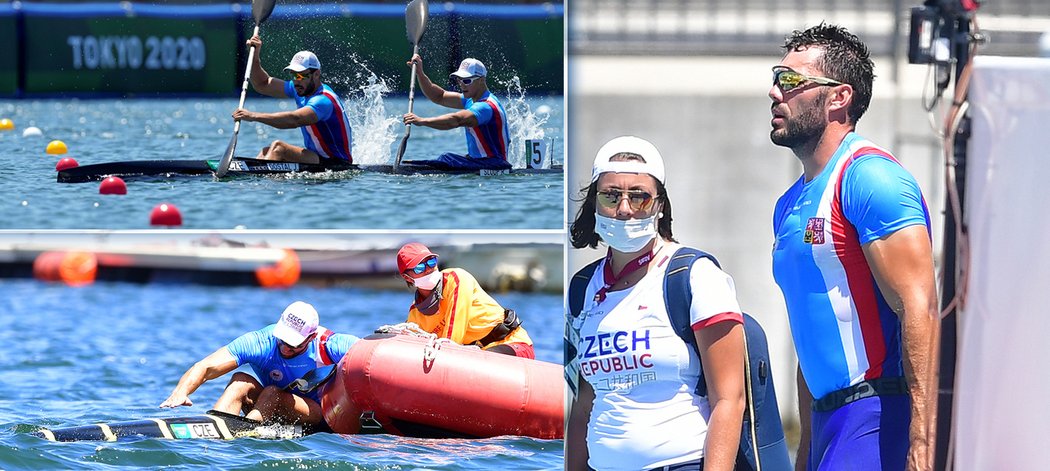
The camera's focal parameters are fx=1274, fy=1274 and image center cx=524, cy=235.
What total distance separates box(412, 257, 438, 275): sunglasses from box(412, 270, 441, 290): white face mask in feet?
Result: 0.09

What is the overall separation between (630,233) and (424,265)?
70.2 inches

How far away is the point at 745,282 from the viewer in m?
4.25

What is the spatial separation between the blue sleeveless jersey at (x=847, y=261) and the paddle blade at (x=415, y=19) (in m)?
1.57

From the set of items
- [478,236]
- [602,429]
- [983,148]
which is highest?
[983,148]

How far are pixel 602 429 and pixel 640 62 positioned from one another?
53.1 inches

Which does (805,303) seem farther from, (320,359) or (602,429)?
(320,359)

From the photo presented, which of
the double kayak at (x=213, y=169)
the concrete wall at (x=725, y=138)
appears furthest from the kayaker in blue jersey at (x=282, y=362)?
the concrete wall at (x=725, y=138)

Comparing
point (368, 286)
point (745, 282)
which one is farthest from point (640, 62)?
point (368, 286)

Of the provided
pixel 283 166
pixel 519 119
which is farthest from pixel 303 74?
pixel 519 119

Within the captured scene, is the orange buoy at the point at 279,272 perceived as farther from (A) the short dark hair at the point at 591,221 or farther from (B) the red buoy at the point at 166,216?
(A) the short dark hair at the point at 591,221

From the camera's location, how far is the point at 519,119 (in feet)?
14.0

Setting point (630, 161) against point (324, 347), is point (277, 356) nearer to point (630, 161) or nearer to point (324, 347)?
point (324, 347)

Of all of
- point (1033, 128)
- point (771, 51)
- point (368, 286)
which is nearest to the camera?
point (1033, 128)

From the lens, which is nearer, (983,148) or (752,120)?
(983,148)
